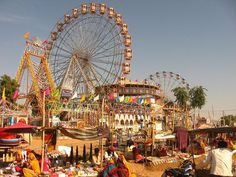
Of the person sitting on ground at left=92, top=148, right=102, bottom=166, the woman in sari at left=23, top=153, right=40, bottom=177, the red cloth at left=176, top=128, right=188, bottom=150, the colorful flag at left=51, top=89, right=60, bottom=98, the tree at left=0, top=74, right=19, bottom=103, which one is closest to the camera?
the woman in sari at left=23, top=153, right=40, bottom=177

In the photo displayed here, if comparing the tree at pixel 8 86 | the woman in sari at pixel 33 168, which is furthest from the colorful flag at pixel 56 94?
the woman in sari at pixel 33 168

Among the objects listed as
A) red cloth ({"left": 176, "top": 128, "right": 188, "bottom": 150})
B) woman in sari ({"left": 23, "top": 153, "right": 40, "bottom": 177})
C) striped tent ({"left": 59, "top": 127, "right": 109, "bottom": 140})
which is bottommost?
woman in sari ({"left": 23, "top": 153, "right": 40, "bottom": 177})

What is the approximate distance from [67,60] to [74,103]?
17.2ft

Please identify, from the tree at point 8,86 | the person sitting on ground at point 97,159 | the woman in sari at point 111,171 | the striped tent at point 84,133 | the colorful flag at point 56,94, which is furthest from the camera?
the colorful flag at point 56,94

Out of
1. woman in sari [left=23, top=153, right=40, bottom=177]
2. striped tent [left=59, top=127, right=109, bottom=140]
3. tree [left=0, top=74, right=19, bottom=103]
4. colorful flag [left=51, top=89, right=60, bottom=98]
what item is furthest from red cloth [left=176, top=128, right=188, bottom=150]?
tree [left=0, top=74, right=19, bottom=103]

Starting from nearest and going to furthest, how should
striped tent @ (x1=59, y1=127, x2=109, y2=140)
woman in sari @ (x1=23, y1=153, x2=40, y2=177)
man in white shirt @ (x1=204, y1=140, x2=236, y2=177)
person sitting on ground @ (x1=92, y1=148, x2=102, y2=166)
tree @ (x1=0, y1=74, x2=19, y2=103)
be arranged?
man in white shirt @ (x1=204, y1=140, x2=236, y2=177) → woman in sari @ (x1=23, y1=153, x2=40, y2=177) → striped tent @ (x1=59, y1=127, x2=109, y2=140) → person sitting on ground @ (x1=92, y1=148, x2=102, y2=166) → tree @ (x1=0, y1=74, x2=19, y2=103)

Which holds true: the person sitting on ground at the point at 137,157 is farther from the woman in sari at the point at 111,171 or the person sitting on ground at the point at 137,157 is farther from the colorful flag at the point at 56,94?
the colorful flag at the point at 56,94

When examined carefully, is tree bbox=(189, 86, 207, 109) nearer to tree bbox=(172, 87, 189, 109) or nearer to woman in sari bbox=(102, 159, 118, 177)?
tree bbox=(172, 87, 189, 109)

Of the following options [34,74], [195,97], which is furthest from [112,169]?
[195,97]

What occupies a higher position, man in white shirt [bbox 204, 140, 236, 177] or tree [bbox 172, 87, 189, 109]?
tree [bbox 172, 87, 189, 109]

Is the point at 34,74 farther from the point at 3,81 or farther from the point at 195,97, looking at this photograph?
the point at 195,97

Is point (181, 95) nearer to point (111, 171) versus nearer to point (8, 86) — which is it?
point (8, 86)

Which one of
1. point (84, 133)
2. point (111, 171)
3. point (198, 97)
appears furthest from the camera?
point (198, 97)

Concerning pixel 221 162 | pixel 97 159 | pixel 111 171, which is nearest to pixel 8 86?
pixel 97 159
